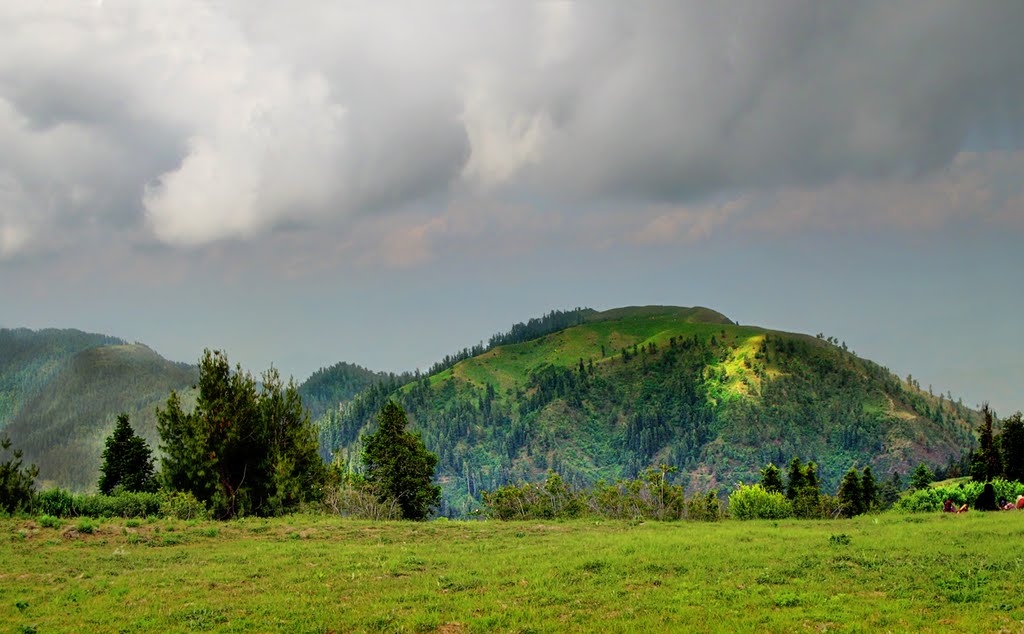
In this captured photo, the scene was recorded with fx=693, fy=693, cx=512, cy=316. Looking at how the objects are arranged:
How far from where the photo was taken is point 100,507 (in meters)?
41.3

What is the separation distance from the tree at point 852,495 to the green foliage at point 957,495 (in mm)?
49956

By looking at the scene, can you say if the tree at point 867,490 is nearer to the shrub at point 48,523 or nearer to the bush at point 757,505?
the bush at point 757,505

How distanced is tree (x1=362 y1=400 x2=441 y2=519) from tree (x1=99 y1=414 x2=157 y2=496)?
25668 mm

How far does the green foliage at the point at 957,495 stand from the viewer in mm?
50531

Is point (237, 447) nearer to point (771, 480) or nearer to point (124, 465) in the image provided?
point (124, 465)

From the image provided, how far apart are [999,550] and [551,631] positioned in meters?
19.6

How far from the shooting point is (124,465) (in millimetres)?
82062

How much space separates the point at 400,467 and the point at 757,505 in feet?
130

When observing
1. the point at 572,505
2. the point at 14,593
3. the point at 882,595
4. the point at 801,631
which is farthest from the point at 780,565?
the point at 572,505

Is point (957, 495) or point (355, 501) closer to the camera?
point (957, 495)

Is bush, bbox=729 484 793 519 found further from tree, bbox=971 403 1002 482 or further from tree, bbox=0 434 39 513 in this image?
tree, bbox=0 434 39 513

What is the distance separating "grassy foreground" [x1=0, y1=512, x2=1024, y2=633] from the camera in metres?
19.7

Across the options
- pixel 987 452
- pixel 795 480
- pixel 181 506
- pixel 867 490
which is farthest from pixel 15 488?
pixel 867 490

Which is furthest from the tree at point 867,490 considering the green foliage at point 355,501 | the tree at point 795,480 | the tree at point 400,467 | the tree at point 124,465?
the tree at point 124,465
